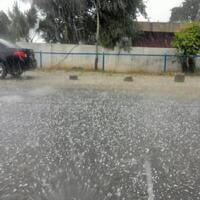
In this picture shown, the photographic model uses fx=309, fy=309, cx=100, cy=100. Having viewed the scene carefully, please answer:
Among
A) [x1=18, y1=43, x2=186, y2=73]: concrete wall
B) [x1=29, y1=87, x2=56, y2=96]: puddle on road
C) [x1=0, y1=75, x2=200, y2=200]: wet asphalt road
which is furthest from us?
[x1=18, y1=43, x2=186, y2=73]: concrete wall

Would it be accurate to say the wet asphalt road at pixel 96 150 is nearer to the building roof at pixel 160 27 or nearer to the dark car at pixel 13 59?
the dark car at pixel 13 59

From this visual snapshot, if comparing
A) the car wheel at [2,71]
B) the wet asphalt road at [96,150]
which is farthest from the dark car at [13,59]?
Answer: the wet asphalt road at [96,150]

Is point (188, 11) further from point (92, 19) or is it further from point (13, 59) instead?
point (13, 59)

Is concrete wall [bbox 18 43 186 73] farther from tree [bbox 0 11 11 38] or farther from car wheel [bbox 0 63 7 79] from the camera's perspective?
tree [bbox 0 11 11 38]

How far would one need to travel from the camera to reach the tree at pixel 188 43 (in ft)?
51.0

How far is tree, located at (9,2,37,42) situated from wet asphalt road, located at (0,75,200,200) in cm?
1651

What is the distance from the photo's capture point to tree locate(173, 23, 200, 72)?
15.6 meters

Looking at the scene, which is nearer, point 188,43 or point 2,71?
point 2,71

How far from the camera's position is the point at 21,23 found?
77.0 feet

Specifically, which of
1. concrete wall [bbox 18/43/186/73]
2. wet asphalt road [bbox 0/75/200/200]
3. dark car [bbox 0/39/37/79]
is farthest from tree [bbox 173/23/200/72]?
wet asphalt road [bbox 0/75/200/200]

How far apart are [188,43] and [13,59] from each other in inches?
348

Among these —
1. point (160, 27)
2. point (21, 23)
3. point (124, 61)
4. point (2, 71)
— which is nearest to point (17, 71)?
point (2, 71)

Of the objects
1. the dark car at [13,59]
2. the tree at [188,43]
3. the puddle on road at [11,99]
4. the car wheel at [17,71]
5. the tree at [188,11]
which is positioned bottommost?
the puddle on road at [11,99]

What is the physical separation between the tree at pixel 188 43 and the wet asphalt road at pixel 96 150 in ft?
29.5
